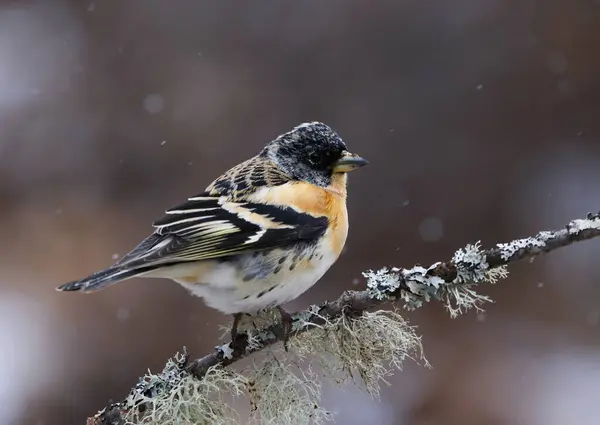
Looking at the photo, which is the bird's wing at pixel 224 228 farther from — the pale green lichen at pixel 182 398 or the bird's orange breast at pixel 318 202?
the pale green lichen at pixel 182 398

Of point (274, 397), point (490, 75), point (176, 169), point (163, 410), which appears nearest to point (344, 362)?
point (274, 397)

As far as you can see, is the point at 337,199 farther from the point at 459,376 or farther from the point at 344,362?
the point at 459,376

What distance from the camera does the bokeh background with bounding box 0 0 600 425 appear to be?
639cm

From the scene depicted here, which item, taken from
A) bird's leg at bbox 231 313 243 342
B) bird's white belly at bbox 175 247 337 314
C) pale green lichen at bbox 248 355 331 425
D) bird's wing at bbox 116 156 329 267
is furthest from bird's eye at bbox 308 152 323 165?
pale green lichen at bbox 248 355 331 425

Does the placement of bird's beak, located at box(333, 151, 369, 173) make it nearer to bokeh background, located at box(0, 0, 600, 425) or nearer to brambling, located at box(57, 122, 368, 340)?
brambling, located at box(57, 122, 368, 340)

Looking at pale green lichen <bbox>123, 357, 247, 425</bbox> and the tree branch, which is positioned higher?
the tree branch

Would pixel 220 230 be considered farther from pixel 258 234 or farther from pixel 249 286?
pixel 249 286

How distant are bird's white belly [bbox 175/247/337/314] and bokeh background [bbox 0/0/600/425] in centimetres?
343

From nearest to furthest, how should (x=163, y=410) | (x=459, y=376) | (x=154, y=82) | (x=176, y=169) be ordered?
(x=163, y=410) < (x=459, y=376) < (x=176, y=169) < (x=154, y=82)

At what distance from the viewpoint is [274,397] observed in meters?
2.31

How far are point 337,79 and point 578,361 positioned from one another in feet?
13.7

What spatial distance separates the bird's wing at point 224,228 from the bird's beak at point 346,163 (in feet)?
0.93

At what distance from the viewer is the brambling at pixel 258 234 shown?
101 inches

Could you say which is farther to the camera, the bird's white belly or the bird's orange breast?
the bird's orange breast
